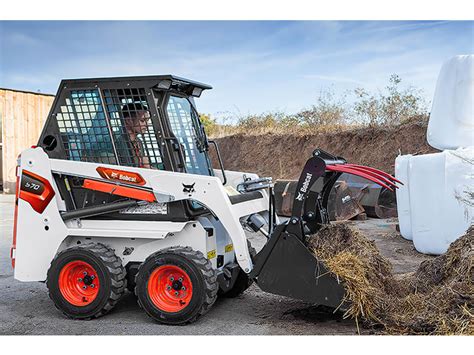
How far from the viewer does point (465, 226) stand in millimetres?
8305

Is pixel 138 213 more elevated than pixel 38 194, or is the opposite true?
pixel 38 194

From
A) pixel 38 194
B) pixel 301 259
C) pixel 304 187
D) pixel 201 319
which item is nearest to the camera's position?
pixel 301 259

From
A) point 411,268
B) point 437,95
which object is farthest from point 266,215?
point 437,95

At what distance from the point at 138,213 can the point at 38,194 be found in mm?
1036

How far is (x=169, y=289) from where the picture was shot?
5.56m

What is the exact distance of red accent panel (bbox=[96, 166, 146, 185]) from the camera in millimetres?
5785

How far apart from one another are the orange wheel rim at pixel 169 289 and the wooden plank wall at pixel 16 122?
60.4 feet

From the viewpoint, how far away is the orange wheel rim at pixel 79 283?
18.7 feet

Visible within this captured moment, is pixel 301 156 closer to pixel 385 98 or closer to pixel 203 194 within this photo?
pixel 385 98

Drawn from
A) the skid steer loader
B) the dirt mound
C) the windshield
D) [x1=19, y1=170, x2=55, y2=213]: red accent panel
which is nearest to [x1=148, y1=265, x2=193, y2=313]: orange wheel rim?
the skid steer loader

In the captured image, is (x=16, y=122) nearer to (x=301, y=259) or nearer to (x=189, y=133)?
(x=189, y=133)

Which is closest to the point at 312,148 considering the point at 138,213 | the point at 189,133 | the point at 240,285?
the point at 240,285

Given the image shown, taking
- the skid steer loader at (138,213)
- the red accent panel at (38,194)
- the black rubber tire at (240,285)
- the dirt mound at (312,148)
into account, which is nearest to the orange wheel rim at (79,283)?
the skid steer loader at (138,213)

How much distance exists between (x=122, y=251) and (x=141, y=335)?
940mm
